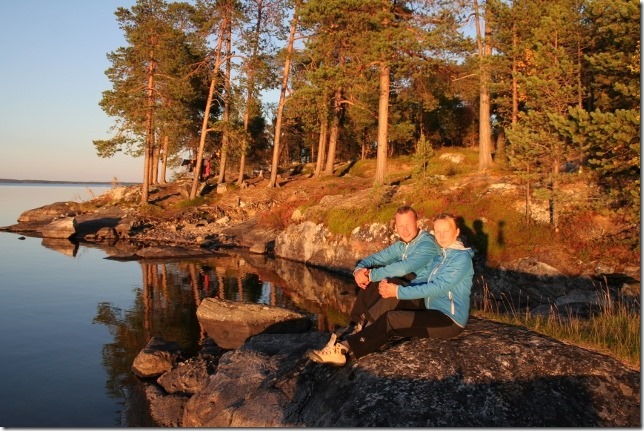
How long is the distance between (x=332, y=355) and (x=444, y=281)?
182 cm

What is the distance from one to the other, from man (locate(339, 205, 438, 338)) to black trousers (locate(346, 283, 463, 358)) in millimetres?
270

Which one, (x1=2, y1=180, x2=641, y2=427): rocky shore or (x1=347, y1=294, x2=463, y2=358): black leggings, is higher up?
(x1=347, y1=294, x2=463, y2=358): black leggings

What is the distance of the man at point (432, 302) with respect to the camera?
599 cm

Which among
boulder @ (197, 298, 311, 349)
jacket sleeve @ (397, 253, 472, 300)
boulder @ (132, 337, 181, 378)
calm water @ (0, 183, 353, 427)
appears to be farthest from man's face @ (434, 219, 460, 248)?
boulder @ (197, 298, 311, 349)

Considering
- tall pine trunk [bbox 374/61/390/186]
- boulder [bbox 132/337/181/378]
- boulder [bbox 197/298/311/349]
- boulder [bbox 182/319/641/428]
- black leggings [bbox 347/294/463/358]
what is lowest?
boulder [bbox 132/337/181/378]

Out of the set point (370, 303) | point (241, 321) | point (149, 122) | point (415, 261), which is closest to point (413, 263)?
point (415, 261)

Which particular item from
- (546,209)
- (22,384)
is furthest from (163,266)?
(546,209)

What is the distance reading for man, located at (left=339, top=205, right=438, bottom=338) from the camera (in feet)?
21.7

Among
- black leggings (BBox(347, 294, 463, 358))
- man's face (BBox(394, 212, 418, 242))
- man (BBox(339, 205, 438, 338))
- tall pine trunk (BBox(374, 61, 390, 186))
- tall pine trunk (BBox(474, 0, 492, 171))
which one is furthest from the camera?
tall pine trunk (BBox(374, 61, 390, 186))

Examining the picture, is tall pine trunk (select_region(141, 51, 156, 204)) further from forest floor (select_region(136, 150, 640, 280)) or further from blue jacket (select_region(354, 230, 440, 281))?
blue jacket (select_region(354, 230, 440, 281))

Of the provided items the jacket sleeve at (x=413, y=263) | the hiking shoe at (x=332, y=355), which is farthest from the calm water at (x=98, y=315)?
the jacket sleeve at (x=413, y=263)

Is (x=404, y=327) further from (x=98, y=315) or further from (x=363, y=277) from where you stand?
(x=98, y=315)

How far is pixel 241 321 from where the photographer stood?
12.6 m

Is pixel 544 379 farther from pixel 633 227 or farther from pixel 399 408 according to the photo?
pixel 633 227
